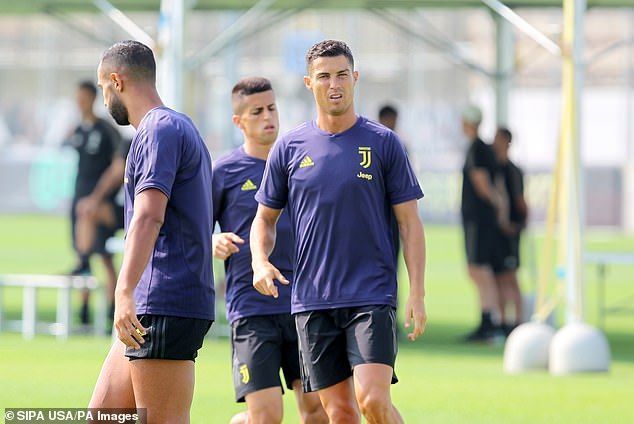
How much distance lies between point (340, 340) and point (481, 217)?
380 inches

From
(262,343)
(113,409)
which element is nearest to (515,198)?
(262,343)

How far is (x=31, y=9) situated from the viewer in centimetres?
1781

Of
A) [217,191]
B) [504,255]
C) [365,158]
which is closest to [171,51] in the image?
[504,255]

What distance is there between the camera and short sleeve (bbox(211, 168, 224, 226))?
8547 mm

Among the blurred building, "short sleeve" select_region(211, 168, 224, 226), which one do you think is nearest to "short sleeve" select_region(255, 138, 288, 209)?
"short sleeve" select_region(211, 168, 224, 226)

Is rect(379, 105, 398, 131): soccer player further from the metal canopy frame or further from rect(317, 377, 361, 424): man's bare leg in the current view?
rect(317, 377, 361, 424): man's bare leg

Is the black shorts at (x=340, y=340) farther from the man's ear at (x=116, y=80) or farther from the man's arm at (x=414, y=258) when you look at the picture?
the man's ear at (x=116, y=80)

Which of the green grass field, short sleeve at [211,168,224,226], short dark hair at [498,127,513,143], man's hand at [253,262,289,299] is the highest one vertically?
short dark hair at [498,127,513,143]

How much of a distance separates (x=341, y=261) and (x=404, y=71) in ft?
113

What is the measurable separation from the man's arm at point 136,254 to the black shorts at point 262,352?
2.09 m

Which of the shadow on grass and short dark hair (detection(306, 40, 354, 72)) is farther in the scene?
the shadow on grass

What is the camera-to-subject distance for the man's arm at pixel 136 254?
236 inches

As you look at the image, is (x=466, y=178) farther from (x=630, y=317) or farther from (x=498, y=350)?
(x=630, y=317)

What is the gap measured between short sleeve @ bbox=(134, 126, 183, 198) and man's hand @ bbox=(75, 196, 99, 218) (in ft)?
32.4
